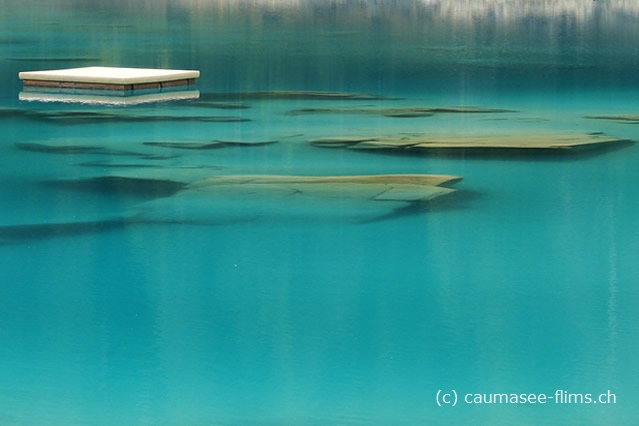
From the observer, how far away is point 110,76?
16.2 meters

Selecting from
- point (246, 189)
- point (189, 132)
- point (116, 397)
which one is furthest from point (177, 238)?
point (189, 132)

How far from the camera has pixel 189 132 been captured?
13109 mm

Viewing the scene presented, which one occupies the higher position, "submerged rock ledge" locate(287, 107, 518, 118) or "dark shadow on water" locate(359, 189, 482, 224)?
"submerged rock ledge" locate(287, 107, 518, 118)

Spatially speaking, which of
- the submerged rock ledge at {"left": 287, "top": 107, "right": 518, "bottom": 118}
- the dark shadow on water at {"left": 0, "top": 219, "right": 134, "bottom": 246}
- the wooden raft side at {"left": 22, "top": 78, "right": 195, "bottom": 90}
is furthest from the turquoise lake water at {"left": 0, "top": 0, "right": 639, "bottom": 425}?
the wooden raft side at {"left": 22, "top": 78, "right": 195, "bottom": 90}

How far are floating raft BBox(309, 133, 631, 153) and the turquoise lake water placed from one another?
239 millimetres

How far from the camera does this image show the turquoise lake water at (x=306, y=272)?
5715 mm

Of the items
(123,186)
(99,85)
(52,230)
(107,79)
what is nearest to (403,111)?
(107,79)

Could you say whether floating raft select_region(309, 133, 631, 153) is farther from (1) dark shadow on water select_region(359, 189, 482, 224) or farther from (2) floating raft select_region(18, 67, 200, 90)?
(2) floating raft select_region(18, 67, 200, 90)

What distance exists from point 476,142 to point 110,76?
17.7 feet

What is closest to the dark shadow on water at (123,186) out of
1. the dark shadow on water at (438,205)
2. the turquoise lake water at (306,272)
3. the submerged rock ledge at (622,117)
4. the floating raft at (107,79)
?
the turquoise lake water at (306,272)

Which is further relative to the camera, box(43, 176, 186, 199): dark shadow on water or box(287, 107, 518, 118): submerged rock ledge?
box(287, 107, 518, 118): submerged rock ledge

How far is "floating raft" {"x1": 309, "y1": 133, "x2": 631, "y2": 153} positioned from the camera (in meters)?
12.1

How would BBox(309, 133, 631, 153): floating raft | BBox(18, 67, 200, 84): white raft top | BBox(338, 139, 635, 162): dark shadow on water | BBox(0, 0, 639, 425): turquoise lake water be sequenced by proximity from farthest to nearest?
1. BBox(18, 67, 200, 84): white raft top
2. BBox(309, 133, 631, 153): floating raft
3. BBox(338, 139, 635, 162): dark shadow on water
4. BBox(0, 0, 639, 425): turquoise lake water

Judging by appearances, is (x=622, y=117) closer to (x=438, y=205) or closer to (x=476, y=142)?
(x=476, y=142)
